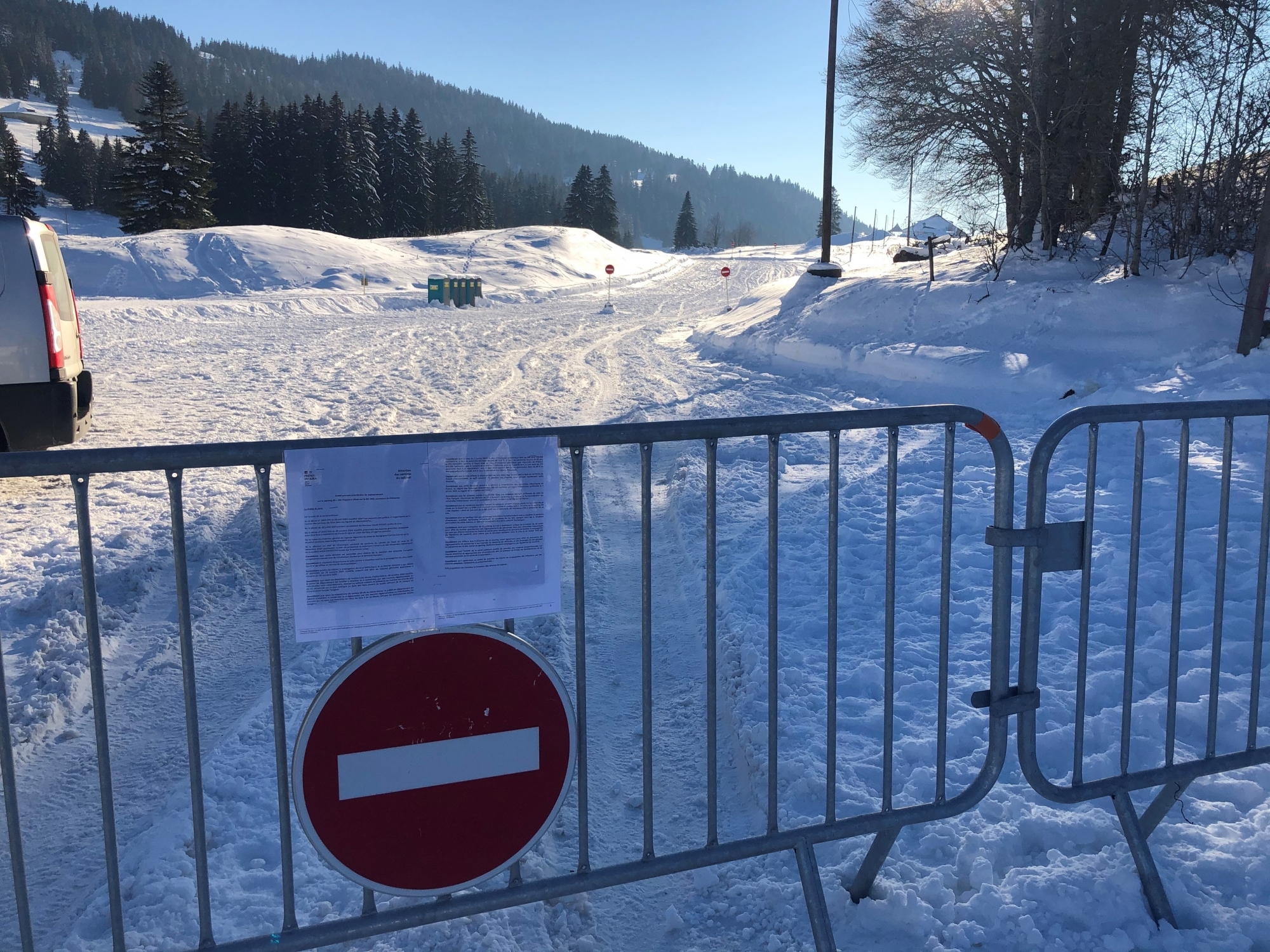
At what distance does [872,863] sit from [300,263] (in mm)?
41050

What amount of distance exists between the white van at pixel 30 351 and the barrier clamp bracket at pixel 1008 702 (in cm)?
756

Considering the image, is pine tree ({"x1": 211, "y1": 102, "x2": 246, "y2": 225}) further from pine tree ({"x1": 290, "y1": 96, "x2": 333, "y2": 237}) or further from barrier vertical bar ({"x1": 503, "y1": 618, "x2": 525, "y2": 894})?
barrier vertical bar ({"x1": 503, "y1": 618, "x2": 525, "y2": 894})

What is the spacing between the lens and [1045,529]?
309cm

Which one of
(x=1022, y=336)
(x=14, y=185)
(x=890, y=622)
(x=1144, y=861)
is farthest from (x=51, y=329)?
(x=14, y=185)

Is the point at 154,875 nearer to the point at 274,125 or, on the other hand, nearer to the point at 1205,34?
the point at 1205,34

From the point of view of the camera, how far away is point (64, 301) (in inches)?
316

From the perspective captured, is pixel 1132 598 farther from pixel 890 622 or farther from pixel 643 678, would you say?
pixel 643 678

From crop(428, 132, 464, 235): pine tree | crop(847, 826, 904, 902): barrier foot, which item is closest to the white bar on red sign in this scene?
crop(847, 826, 904, 902): barrier foot

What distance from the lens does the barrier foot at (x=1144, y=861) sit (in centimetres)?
303

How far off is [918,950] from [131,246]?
4199 cm

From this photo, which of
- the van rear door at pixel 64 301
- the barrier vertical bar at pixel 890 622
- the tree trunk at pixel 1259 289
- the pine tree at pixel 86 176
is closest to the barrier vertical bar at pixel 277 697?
the barrier vertical bar at pixel 890 622

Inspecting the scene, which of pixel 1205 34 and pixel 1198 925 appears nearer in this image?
pixel 1198 925

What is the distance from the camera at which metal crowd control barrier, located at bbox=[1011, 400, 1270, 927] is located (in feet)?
9.99

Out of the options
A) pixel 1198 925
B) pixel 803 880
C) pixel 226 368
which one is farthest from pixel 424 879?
pixel 226 368
